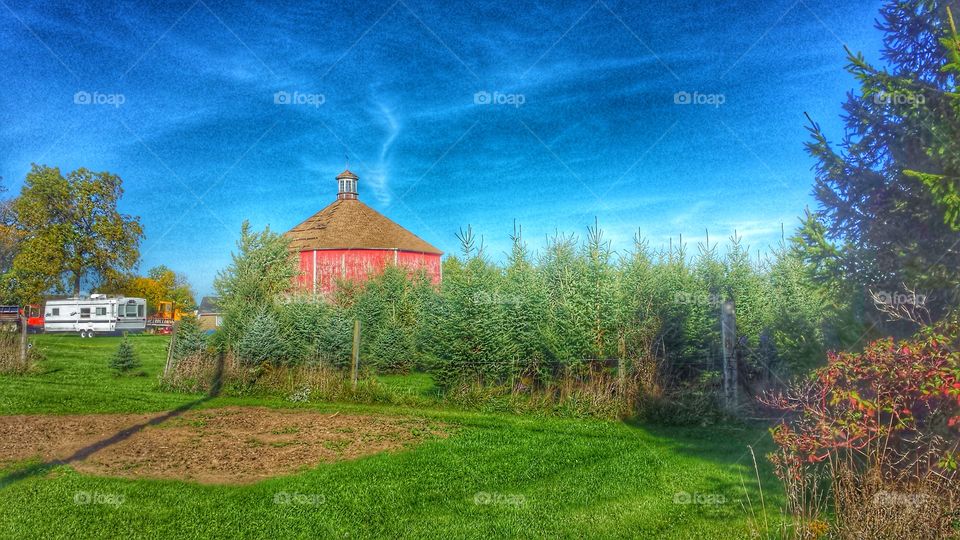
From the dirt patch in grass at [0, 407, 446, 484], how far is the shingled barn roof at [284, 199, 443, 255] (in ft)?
72.0

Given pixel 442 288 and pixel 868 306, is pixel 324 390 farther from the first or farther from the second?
pixel 868 306

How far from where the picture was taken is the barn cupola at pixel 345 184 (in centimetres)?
3969

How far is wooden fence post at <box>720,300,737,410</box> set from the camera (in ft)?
37.5

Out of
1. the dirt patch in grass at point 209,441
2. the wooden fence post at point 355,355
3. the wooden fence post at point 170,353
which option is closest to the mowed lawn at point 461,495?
the dirt patch in grass at point 209,441

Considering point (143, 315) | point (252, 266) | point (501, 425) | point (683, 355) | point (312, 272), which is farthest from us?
point (143, 315)

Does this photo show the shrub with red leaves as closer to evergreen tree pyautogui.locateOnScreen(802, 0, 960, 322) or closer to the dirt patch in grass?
evergreen tree pyautogui.locateOnScreen(802, 0, 960, 322)

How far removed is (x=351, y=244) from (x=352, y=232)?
4.27 feet

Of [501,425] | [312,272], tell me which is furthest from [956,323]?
[312,272]

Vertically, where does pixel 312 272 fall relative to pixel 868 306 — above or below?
above

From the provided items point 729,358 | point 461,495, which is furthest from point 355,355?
point 461,495

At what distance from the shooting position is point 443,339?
13.1 metres

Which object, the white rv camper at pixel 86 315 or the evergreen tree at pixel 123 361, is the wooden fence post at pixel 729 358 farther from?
the white rv camper at pixel 86 315

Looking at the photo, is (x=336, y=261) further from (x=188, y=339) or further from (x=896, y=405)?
(x=896, y=405)

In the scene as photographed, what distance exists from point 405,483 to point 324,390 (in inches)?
308
